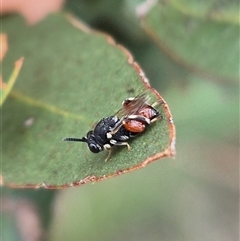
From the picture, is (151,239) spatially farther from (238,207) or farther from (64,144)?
(64,144)

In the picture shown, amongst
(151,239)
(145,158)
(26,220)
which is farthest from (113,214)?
(145,158)

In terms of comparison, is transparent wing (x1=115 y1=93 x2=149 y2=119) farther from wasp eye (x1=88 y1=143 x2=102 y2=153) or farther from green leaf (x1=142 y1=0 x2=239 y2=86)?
green leaf (x1=142 y1=0 x2=239 y2=86)

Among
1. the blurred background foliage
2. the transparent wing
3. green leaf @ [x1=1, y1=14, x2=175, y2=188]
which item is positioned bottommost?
the blurred background foliage

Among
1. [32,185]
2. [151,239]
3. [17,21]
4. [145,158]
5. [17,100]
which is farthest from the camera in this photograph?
[151,239]

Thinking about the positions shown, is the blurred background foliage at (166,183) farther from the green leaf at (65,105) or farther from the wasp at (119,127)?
the wasp at (119,127)

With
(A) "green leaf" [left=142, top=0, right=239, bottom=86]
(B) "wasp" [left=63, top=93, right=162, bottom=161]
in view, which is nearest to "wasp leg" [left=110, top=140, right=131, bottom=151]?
(B) "wasp" [left=63, top=93, right=162, bottom=161]
